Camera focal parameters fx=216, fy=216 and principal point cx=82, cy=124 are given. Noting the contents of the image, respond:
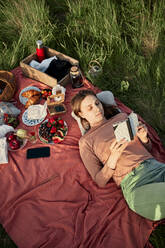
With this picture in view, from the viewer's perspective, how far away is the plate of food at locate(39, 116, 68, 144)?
3.40 metres

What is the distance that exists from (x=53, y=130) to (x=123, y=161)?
49.8 inches

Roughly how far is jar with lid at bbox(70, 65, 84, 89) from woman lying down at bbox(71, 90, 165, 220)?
0.91m

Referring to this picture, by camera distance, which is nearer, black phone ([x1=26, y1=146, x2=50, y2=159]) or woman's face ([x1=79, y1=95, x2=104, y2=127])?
woman's face ([x1=79, y1=95, x2=104, y2=127])

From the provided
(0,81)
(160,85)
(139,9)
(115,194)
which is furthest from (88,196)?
(139,9)

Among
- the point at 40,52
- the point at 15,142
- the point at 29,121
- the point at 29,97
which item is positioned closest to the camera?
the point at 15,142

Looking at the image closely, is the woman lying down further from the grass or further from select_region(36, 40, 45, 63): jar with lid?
select_region(36, 40, 45, 63): jar with lid

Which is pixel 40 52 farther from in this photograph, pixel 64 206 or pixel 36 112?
pixel 64 206

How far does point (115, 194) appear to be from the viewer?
9.37ft

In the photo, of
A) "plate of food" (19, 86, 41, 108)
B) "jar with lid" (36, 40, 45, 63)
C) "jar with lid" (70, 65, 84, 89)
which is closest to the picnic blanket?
"plate of food" (19, 86, 41, 108)

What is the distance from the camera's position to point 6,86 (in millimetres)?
3738

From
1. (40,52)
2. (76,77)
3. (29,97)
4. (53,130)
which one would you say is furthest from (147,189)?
(40,52)

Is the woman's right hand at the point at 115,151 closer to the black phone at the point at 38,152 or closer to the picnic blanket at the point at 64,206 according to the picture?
the picnic blanket at the point at 64,206

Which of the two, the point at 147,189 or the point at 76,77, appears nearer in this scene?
the point at 147,189

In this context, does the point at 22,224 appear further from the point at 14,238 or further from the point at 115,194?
the point at 115,194
